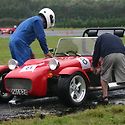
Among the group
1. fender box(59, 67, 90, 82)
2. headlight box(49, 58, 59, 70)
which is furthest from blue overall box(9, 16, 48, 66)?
fender box(59, 67, 90, 82)

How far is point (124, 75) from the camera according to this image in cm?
835

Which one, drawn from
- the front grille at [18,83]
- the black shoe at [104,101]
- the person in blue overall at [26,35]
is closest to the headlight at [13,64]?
the person in blue overall at [26,35]

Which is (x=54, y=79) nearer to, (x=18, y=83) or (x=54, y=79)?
(x=54, y=79)

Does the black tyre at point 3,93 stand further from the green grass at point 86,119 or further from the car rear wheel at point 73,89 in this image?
the green grass at point 86,119

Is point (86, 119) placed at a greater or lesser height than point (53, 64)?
lesser

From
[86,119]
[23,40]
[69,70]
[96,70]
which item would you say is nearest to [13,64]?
[23,40]

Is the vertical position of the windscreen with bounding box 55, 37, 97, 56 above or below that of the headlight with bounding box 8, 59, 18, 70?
above

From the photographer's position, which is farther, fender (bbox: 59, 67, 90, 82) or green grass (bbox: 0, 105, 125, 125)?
fender (bbox: 59, 67, 90, 82)

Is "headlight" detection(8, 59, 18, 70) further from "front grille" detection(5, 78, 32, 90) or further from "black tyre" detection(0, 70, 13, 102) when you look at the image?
"front grille" detection(5, 78, 32, 90)

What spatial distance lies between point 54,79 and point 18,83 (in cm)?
69

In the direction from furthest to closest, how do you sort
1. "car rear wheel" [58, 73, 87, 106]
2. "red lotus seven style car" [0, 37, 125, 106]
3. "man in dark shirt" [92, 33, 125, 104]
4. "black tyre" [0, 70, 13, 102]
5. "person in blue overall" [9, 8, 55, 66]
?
1. "person in blue overall" [9, 8, 55, 66]
2. "black tyre" [0, 70, 13, 102]
3. "man in dark shirt" [92, 33, 125, 104]
4. "red lotus seven style car" [0, 37, 125, 106]
5. "car rear wheel" [58, 73, 87, 106]

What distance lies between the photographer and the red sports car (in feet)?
26.2

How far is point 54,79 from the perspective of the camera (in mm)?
8180

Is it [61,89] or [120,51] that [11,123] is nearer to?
[61,89]
